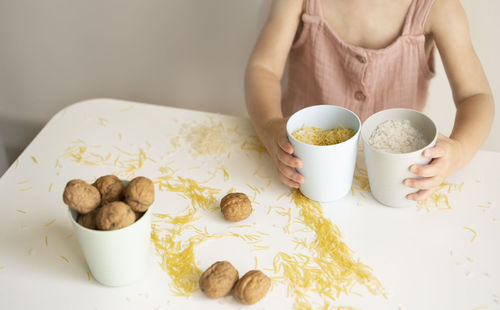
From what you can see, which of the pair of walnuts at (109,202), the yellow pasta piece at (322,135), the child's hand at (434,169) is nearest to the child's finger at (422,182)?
the child's hand at (434,169)

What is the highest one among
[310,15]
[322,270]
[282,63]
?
[310,15]

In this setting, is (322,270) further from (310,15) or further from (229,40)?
(229,40)

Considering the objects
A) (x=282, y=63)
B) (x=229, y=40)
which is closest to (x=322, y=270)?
(x=282, y=63)

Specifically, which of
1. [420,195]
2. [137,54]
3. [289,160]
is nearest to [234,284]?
[289,160]

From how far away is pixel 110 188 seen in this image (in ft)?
2.37

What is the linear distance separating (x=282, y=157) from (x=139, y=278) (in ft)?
1.02

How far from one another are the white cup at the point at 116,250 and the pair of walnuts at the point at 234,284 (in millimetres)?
100

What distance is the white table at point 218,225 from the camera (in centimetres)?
71

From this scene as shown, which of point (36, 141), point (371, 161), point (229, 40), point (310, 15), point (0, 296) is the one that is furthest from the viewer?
point (229, 40)

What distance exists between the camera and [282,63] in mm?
1210

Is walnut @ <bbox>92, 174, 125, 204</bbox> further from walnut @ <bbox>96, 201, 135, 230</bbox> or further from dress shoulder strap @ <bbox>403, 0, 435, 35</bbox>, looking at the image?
dress shoulder strap @ <bbox>403, 0, 435, 35</bbox>

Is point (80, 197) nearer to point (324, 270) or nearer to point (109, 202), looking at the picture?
point (109, 202)

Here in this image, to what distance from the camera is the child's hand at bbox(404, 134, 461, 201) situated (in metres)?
0.81

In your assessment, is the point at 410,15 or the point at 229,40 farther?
the point at 229,40
